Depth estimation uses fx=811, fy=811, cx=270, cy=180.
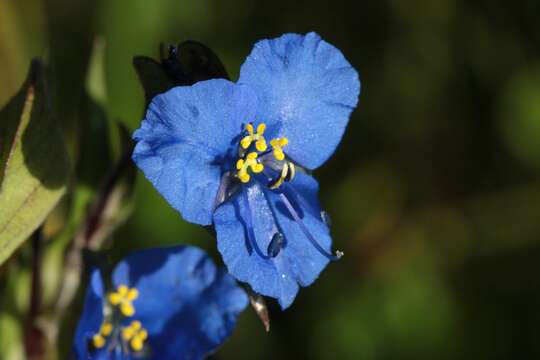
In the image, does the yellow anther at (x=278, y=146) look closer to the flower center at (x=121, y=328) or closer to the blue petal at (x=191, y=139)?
the blue petal at (x=191, y=139)

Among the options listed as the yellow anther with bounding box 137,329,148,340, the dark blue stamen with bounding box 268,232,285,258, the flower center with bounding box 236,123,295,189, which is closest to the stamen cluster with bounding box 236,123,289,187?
the flower center with bounding box 236,123,295,189

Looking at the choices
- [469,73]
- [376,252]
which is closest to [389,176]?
[376,252]

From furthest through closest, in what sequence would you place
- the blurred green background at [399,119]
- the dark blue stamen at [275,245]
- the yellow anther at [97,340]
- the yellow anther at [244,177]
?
the blurred green background at [399,119] < the yellow anther at [97,340] < the yellow anther at [244,177] < the dark blue stamen at [275,245]

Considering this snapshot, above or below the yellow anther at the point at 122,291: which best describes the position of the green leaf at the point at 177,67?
above

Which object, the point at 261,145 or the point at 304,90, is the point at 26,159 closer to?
the point at 261,145

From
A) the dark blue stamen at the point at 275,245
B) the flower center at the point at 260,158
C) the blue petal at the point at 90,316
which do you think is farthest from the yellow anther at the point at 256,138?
the blue petal at the point at 90,316

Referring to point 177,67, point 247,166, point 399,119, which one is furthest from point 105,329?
point 399,119
